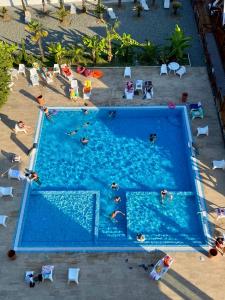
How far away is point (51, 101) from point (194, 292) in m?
14.3

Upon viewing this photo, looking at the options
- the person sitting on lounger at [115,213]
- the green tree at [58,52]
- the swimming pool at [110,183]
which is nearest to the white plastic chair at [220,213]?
the swimming pool at [110,183]

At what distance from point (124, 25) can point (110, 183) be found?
14.7 meters

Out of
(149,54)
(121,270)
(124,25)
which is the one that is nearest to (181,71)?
(149,54)

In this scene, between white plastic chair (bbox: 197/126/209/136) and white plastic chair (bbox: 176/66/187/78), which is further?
white plastic chair (bbox: 176/66/187/78)

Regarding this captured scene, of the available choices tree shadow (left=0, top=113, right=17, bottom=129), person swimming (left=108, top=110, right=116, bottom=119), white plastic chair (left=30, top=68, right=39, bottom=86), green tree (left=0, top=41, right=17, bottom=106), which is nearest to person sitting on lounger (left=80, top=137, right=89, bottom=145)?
person swimming (left=108, top=110, right=116, bottom=119)

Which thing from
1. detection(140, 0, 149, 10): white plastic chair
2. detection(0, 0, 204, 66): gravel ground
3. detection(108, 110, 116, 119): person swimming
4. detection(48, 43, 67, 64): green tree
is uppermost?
detection(140, 0, 149, 10): white plastic chair

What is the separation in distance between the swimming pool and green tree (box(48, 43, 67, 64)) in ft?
14.3

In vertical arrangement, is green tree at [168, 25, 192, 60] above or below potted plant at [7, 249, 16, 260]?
above

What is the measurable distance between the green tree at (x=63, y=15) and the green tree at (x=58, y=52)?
4153 mm

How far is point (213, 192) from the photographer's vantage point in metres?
19.7

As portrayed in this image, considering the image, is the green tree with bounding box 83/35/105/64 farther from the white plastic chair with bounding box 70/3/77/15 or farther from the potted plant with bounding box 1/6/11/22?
the potted plant with bounding box 1/6/11/22

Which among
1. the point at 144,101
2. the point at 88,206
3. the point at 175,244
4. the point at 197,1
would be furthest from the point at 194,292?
the point at 197,1

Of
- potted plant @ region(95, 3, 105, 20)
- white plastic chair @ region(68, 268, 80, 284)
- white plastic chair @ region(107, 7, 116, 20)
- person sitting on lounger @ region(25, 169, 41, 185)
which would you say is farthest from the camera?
white plastic chair @ region(107, 7, 116, 20)

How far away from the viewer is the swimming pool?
18516mm
